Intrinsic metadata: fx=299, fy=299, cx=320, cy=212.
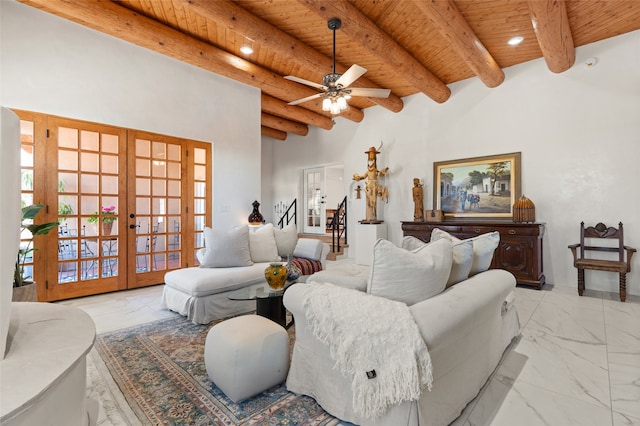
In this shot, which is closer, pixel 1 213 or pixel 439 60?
pixel 1 213

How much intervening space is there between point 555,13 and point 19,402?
466cm

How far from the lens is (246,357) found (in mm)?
1699

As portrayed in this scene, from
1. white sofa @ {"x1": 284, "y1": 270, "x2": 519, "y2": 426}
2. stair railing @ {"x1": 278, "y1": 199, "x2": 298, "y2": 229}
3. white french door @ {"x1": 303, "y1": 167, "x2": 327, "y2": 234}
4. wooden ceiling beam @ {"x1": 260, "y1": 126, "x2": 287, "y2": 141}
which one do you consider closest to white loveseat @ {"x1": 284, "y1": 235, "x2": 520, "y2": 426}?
white sofa @ {"x1": 284, "y1": 270, "x2": 519, "y2": 426}

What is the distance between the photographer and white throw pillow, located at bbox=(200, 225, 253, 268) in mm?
3412

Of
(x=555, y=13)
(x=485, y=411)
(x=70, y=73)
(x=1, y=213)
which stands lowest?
(x=485, y=411)

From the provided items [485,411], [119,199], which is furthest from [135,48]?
[485,411]

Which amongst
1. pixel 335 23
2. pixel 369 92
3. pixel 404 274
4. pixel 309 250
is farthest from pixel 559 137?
pixel 404 274

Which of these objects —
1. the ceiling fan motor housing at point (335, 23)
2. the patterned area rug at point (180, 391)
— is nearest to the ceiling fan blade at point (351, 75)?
the ceiling fan motor housing at point (335, 23)

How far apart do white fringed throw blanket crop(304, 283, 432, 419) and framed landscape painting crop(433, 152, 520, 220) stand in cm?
423

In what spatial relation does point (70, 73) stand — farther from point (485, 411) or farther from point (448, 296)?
point (485, 411)

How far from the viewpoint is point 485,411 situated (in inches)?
64.6

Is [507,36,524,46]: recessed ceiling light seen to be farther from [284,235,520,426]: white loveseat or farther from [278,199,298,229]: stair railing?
[278,199,298,229]: stair railing

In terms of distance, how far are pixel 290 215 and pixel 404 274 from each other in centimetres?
699

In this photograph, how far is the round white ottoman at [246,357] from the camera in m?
1.69
